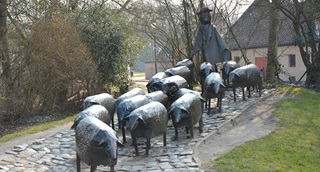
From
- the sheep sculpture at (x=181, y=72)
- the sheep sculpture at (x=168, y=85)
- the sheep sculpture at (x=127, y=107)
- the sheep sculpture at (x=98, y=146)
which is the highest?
the sheep sculpture at (x=181, y=72)

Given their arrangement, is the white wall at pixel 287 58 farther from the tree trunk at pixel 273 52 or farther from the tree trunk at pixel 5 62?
the tree trunk at pixel 5 62

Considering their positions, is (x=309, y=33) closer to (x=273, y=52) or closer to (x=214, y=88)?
(x=273, y=52)

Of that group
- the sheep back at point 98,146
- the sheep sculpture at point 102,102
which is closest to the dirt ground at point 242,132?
the sheep back at point 98,146

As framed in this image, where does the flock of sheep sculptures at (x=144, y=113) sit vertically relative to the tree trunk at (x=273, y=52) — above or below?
Answer: below

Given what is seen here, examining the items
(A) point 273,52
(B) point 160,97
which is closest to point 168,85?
(B) point 160,97

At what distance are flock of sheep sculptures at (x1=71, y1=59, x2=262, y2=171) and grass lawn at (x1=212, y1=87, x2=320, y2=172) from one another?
5.19 feet

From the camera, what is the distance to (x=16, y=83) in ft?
51.1

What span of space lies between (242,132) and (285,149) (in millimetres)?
1814

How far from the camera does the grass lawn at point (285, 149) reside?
24.9ft

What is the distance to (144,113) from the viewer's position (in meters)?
8.34

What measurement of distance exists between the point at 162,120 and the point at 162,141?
3.50 feet

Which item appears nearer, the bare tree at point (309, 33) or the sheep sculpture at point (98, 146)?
the sheep sculpture at point (98, 146)

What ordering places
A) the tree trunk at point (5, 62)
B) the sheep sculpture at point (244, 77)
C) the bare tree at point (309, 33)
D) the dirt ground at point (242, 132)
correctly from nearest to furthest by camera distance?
the dirt ground at point (242, 132)
the sheep sculpture at point (244, 77)
the tree trunk at point (5, 62)
the bare tree at point (309, 33)

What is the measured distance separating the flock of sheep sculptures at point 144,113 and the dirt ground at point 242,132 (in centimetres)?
77
